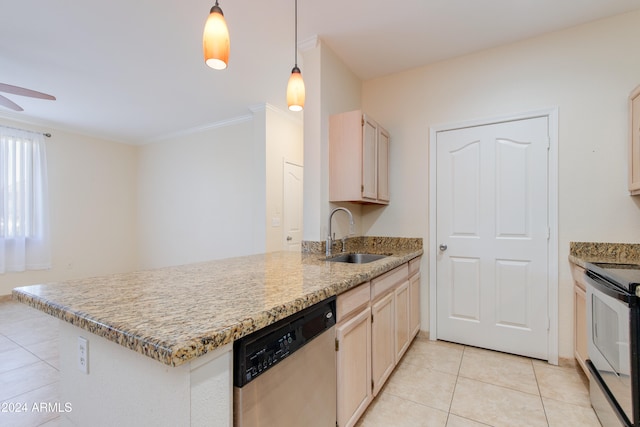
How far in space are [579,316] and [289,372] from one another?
2322 mm

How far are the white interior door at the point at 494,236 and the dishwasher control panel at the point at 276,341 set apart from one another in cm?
188

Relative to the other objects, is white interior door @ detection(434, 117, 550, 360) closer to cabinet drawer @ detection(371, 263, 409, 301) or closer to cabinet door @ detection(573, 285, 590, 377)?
cabinet door @ detection(573, 285, 590, 377)

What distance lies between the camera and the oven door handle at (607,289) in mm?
1336

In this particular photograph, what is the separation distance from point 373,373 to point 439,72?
2686mm

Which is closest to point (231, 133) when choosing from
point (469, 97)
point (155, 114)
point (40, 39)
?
point (155, 114)

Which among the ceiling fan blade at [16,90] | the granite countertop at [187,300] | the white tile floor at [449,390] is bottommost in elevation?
the white tile floor at [449,390]

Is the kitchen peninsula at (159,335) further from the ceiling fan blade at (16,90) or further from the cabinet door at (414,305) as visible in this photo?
the ceiling fan blade at (16,90)

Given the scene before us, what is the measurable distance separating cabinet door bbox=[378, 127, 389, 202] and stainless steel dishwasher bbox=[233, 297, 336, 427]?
1.66m

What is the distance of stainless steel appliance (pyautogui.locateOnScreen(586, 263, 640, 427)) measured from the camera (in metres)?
1.30

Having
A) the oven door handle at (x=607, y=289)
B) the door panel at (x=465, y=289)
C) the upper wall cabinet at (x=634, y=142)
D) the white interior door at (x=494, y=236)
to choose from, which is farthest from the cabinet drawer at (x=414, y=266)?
the upper wall cabinet at (x=634, y=142)

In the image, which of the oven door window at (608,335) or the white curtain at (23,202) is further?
the white curtain at (23,202)

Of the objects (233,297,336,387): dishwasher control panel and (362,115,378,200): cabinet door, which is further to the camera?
(362,115,378,200): cabinet door

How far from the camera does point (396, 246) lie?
2.98m

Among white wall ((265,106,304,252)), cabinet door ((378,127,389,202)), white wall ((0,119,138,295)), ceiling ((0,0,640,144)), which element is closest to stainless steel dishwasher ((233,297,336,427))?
cabinet door ((378,127,389,202))
